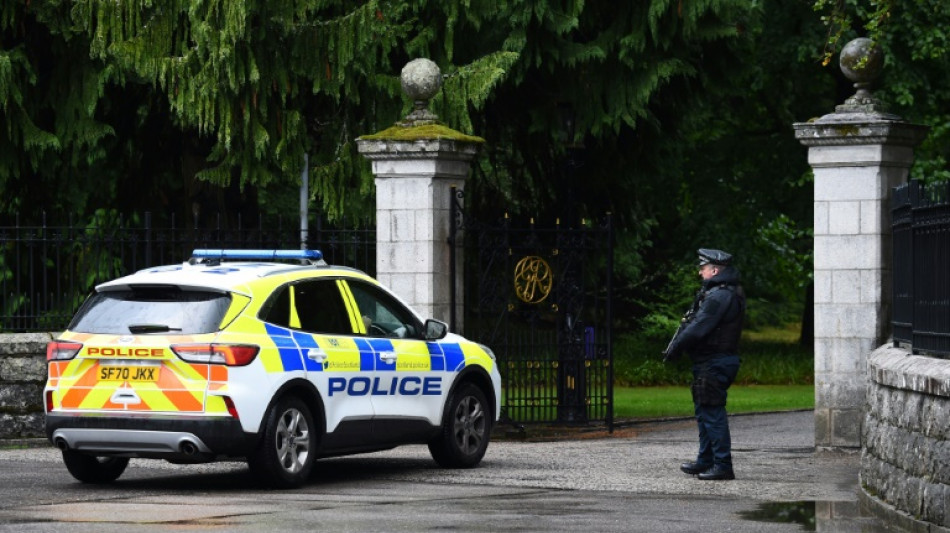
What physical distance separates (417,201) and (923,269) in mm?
6482

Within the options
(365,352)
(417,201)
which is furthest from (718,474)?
(417,201)

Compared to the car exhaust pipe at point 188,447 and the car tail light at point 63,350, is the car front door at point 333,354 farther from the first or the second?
the car tail light at point 63,350

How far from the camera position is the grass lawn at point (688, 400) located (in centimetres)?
2448

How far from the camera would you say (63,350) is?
12.4m

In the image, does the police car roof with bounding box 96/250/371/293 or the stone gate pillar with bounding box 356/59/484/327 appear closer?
the police car roof with bounding box 96/250/371/293

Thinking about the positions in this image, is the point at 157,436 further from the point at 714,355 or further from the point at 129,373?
the point at 714,355

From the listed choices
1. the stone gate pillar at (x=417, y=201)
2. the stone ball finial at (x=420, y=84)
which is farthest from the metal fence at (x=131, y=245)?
the stone ball finial at (x=420, y=84)

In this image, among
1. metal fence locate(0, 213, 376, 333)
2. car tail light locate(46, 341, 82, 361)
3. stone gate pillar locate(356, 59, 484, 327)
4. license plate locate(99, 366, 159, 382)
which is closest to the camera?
license plate locate(99, 366, 159, 382)

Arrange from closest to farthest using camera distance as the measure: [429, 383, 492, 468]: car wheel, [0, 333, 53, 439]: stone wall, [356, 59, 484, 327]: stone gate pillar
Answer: [429, 383, 492, 468]: car wheel < [0, 333, 53, 439]: stone wall < [356, 59, 484, 327]: stone gate pillar

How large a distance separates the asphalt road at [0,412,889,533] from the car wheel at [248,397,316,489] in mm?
145

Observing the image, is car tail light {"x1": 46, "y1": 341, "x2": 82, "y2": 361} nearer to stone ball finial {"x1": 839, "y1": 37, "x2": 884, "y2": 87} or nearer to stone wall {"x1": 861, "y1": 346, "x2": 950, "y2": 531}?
stone wall {"x1": 861, "y1": 346, "x2": 950, "y2": 531}

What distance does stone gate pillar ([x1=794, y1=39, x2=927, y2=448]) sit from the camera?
15930mm

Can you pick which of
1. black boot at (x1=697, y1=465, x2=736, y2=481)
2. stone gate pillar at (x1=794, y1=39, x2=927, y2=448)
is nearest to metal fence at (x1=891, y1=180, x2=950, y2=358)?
black boot at (x1=697, y1=465, x2=736, y2=481)

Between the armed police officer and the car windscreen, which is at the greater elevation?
the car windscreen
